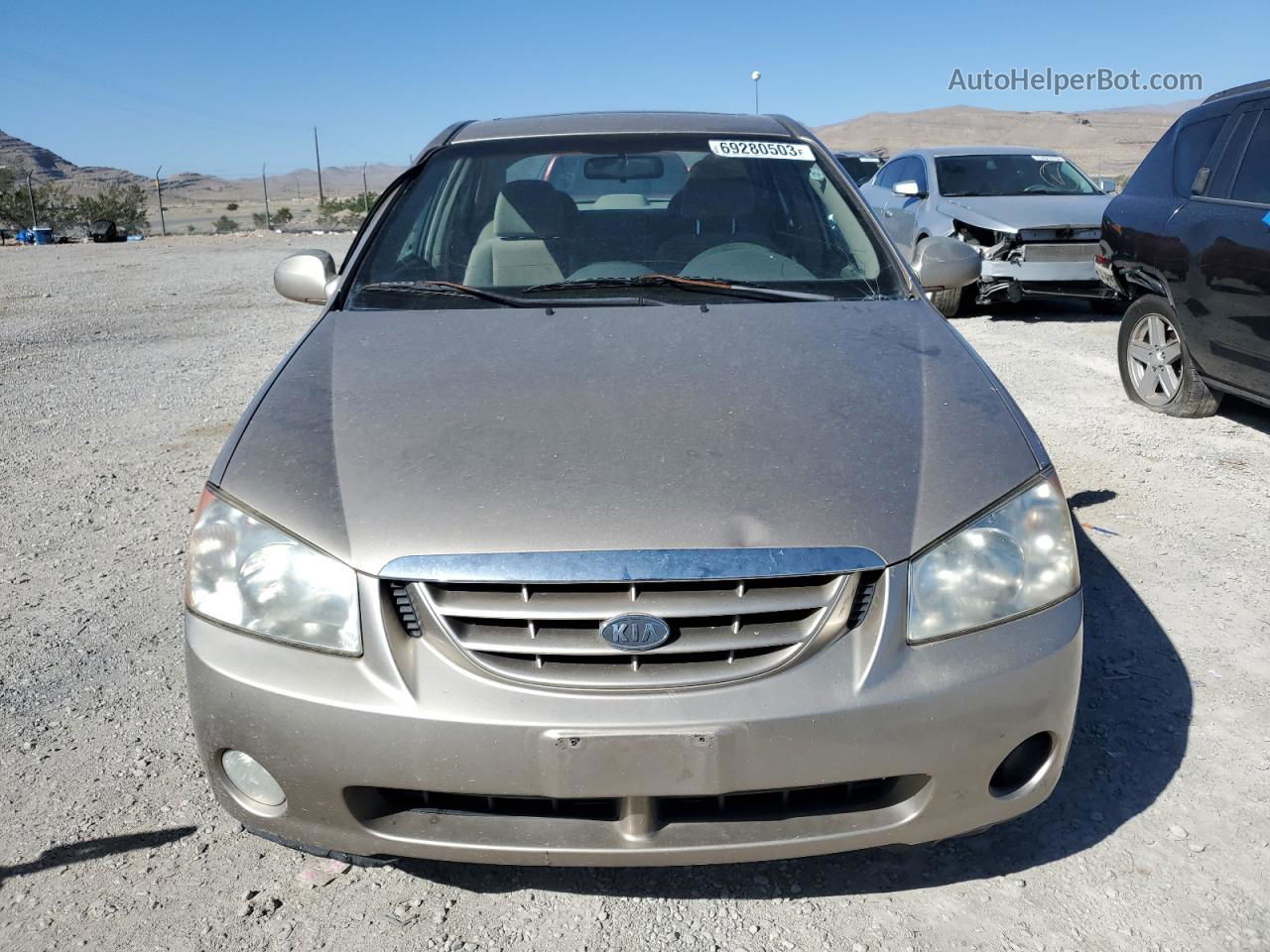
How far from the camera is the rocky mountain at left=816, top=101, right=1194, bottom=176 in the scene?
89062mm

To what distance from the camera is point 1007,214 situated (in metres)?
9.38

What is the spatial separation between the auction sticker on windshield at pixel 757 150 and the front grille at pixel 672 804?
2279mm

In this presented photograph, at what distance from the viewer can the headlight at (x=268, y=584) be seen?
1.94m

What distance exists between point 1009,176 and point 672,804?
393 inches

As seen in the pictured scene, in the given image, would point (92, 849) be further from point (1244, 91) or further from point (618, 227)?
point (1244, 91)

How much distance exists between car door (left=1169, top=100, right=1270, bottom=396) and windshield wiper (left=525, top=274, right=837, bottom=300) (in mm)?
3130

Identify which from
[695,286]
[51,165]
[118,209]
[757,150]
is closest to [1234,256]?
[757,150]

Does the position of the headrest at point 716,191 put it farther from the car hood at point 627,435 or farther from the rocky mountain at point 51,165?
the rocky mountain at point 51,165

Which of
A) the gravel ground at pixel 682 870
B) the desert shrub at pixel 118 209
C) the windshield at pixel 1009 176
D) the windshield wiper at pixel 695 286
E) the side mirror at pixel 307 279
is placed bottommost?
the desert shrub at pixel 118 209

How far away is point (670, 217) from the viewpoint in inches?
135

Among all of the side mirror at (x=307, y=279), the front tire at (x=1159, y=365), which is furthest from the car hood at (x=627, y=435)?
the front tire at (x=1159, y=365)

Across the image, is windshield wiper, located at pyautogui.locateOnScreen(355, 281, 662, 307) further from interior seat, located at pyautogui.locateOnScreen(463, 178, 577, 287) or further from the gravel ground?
the gravel ground

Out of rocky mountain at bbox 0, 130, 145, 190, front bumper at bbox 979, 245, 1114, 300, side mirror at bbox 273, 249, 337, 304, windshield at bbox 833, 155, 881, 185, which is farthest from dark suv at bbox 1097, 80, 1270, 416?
rocky mountain at bbox 0, 130, 145, 190

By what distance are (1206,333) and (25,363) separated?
8161 millimetres
